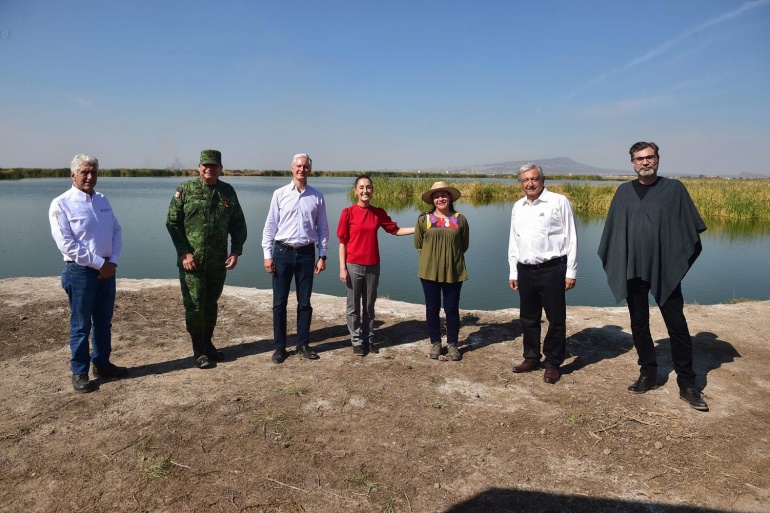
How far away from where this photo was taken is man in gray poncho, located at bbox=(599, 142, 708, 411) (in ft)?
11.9

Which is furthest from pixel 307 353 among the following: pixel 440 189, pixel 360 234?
pixel 440 189

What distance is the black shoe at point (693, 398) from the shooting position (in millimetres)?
3585

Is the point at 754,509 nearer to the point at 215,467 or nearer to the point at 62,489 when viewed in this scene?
the point at 215,467

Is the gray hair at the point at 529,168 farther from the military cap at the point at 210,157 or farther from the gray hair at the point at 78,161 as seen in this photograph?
the gray hair at the point at 78,161

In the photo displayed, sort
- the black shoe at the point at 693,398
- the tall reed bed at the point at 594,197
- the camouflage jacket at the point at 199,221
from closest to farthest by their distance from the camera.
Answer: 1. the black shoe at the point at 693,398
2. the camouflage jacket at the point at 199,221
3. the tall reed bed at the point at 594,197

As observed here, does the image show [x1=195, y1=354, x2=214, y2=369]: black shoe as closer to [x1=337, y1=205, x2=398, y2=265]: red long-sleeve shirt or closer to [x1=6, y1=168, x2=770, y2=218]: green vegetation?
[x1=337, y1=205, x2=398, y2=265]: red long-sleeve shirt

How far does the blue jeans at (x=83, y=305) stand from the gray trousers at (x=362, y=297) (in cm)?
207

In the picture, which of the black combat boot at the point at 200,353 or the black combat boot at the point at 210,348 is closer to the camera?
the black combat boot at the point at 200,353

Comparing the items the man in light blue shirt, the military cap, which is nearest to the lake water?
the man in light blue shirt

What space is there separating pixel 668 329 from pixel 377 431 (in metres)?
2.38

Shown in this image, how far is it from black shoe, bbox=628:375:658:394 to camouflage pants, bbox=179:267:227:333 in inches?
146

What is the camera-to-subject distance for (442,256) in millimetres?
4438

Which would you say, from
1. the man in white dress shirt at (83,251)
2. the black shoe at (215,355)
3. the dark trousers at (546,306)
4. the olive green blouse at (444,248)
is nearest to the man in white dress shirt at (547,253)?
the dark trousers at (546,306)

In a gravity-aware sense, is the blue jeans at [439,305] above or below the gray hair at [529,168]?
below
